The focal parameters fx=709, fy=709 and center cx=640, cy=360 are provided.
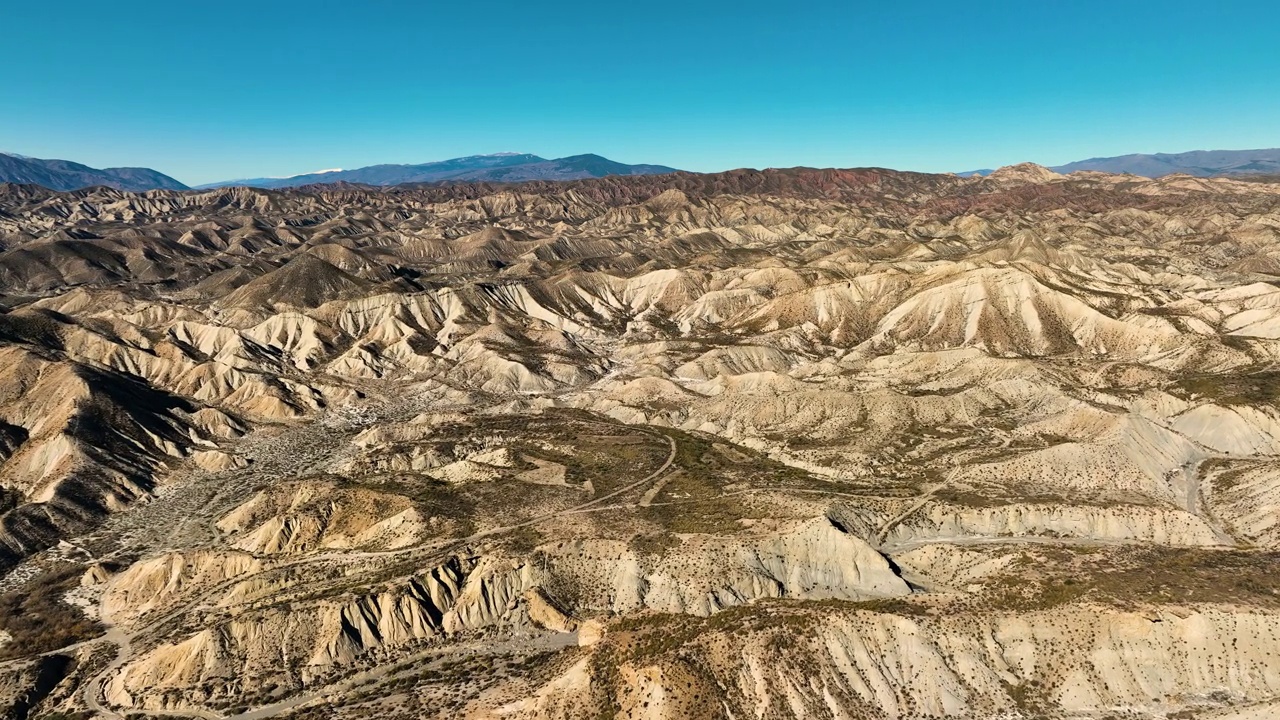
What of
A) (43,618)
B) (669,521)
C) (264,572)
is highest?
(669,521)

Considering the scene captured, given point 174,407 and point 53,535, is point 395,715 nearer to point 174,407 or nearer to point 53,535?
point 53,535

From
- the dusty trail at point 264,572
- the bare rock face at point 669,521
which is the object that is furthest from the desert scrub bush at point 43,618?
the dusty trail at point 264,572

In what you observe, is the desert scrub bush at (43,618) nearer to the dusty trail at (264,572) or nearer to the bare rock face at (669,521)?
the bare rock face at (669,521)

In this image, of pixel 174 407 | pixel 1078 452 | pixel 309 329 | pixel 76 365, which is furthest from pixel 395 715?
pixel 309 329

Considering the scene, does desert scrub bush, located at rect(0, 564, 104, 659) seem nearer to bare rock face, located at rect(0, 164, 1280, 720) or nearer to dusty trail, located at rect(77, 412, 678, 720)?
bare rock face, located at rect(0, 164, 1280, 720)

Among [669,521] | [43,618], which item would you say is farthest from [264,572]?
[669,521]

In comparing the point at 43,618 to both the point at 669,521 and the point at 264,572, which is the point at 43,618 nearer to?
the point at 264,572

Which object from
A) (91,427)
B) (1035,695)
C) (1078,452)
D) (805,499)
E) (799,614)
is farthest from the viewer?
(91,427)

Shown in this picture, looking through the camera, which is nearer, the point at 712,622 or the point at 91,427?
the point at 712,622

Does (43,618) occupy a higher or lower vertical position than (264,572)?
lower
